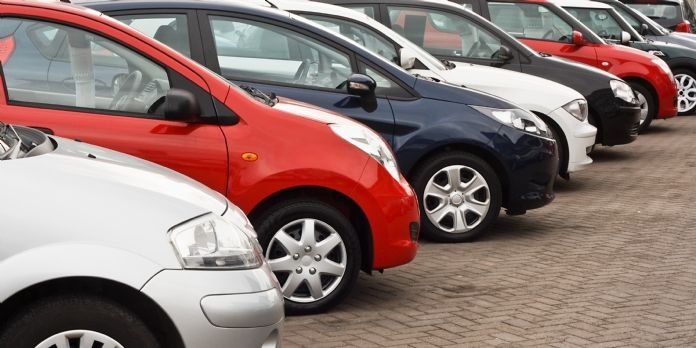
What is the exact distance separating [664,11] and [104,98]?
748 inches

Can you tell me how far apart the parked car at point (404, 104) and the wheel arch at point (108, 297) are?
13.5 feet

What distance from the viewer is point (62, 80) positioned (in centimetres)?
687

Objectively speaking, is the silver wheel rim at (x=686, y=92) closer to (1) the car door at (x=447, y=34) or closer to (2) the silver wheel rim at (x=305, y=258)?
(1) the car door at (x=447, y=34)

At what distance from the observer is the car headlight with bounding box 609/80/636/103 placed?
13.6 meters

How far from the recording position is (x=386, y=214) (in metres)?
7.15

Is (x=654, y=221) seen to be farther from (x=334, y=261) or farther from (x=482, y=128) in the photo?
(x=334, y=261)

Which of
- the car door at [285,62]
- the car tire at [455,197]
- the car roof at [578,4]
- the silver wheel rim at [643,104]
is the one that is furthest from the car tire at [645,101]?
the car door at [285,62]

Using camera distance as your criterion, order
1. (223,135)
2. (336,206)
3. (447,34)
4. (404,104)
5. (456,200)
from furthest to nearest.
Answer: (447,34), (456,200), (404,104), (336,206), (223,135)

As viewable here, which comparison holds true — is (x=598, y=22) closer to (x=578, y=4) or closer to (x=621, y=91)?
(x=578, y=4)

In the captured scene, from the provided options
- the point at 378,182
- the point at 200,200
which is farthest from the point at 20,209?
the point at 378,182

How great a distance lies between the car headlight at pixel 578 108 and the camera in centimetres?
1177

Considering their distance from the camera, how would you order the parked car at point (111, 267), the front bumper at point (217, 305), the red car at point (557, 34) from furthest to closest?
the red car at point (557, 34)
the front bumper at point (217, 305)
the parked car at point (111, 267)

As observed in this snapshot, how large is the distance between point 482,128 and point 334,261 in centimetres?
250

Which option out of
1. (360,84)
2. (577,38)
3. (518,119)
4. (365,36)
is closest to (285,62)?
(360,84)
